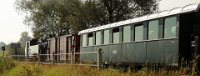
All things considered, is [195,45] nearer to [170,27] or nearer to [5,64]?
[170,27]

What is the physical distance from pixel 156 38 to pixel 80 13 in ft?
120

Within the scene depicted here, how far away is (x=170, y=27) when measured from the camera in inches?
643

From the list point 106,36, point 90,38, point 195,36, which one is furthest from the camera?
point 90,38

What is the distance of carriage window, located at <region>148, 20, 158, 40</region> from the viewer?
1755 centimetres

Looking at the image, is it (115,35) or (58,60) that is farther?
(58,60)

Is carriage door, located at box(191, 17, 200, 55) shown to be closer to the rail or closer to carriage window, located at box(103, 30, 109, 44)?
the rail

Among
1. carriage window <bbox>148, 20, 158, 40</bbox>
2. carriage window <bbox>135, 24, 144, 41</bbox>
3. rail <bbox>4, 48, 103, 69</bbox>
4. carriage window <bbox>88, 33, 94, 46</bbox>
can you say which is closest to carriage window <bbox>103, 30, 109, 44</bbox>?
rail <bbox>4, 48, 103, 69</bbox>

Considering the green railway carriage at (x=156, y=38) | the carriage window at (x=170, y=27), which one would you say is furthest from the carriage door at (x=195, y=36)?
the carriage window at (x=170, y=27)

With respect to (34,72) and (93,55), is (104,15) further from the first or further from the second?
(34,72)

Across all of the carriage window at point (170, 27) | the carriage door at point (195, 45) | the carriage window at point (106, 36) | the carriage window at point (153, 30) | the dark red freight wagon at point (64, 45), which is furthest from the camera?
the dark red freight wagon at point (64, 45)

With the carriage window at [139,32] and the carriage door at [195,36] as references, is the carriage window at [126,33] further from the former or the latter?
the carriage door at [195,36]


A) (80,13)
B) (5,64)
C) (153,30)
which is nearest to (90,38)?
(5,64)

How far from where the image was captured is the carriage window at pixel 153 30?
1755 centimetres

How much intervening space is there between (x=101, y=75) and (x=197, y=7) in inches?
158
